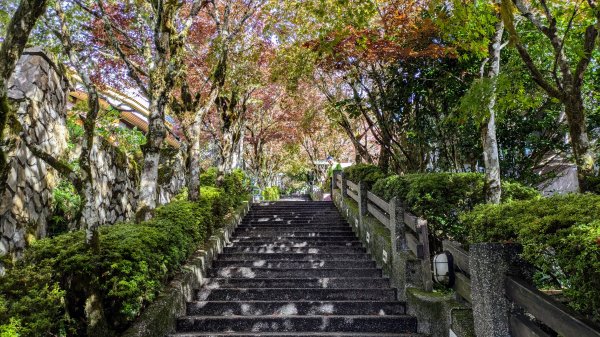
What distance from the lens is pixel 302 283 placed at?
26.3ft

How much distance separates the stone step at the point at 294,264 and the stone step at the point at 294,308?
1.99 m

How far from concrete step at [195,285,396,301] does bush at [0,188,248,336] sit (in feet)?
4.16

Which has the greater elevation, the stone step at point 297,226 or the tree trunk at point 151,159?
the tree trunk at point 151,159

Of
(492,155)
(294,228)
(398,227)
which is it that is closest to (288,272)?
(398,227)

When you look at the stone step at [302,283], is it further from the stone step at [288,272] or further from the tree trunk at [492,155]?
the tree trunk at [492,155]

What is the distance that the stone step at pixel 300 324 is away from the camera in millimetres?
6277

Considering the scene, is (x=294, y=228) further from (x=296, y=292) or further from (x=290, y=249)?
(x=296, y=292)

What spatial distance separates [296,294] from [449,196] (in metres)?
3.37

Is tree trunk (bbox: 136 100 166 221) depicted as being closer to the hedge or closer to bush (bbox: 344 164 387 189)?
the hedge

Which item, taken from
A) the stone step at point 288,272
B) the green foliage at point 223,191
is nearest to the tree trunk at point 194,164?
the green foliage at point 223,191

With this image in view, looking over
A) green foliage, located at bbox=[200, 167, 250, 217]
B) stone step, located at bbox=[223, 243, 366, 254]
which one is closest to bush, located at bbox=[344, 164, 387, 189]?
stone step, located at bbox=[223, 243, 366, 254]

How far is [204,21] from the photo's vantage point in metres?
14.7

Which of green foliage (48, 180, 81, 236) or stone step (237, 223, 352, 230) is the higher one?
green foliage (48, 180, 81, 236)

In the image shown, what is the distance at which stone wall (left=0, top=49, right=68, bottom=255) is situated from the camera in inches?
230
